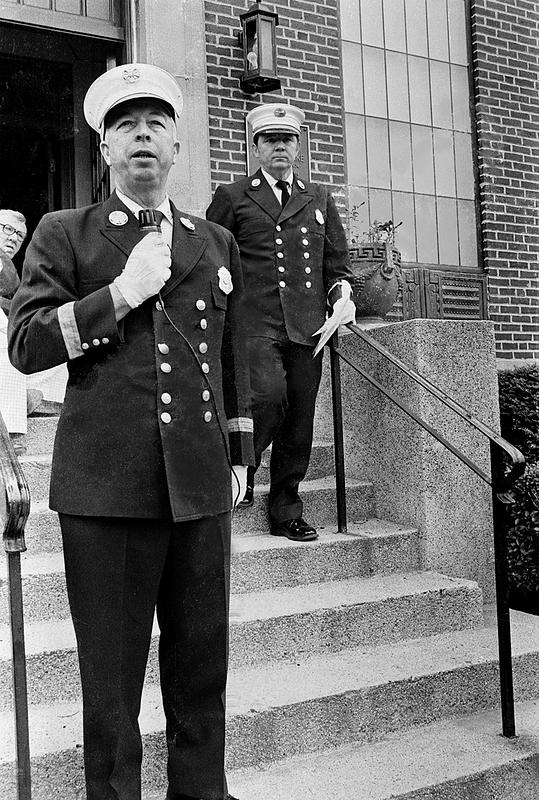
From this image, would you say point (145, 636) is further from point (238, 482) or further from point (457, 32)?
point (457, 32)

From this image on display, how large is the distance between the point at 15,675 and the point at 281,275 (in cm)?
276

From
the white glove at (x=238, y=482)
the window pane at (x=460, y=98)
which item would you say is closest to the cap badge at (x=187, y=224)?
the white glove at (x=238, y=482)

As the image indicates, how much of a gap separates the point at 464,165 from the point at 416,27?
128cm

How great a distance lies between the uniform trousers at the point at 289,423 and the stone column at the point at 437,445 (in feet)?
1.98

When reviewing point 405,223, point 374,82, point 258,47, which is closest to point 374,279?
point 258,47

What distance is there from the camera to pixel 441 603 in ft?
15.1

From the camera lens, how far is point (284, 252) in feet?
15.8

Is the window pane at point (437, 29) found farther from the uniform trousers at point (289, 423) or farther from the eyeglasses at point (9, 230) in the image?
the uniform trousers at point (289, 423)

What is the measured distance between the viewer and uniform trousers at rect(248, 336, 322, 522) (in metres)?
4.72

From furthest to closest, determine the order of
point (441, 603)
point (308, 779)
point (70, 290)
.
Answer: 1. point (441, 603)
2. point (308, 779)
3. point (70, 290)

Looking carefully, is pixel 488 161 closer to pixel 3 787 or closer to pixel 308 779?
pixel 308 779

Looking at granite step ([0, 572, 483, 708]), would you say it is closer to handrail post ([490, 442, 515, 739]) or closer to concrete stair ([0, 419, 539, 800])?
concrete stair ([0, 419, 539, 800])

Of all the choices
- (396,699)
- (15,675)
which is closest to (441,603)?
(396,699)

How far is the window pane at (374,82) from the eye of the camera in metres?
8.20
